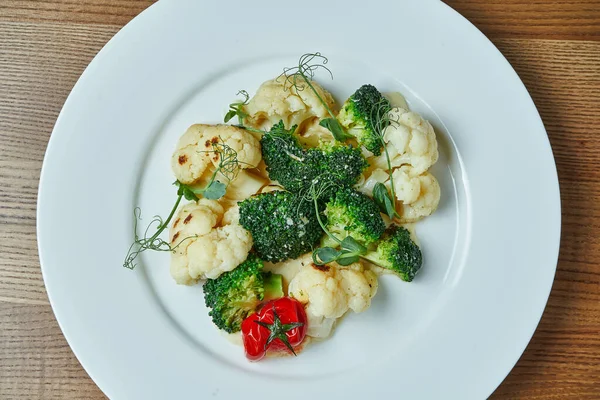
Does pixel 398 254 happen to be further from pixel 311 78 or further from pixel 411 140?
pixel 311 78

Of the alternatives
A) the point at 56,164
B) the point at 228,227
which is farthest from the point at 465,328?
the point at 56,164

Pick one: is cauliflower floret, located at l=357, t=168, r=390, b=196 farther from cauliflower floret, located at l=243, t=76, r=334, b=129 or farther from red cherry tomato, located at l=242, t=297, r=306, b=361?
red cherry tomato, located at l=242, t=297, r=306, b=361

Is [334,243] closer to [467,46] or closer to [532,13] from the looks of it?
[467,46]

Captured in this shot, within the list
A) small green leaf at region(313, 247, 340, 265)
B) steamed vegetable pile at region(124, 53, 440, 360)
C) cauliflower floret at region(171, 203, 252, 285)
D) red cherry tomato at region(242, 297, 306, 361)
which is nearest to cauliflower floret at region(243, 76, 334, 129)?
steamed vegetable pile at region(124, 53, 440, 360)

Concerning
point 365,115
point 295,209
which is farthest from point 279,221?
point 365,115

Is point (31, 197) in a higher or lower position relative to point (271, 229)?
higher

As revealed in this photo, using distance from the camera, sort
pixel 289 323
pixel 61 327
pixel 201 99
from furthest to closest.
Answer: pixel 201 99, pixel 61 327, pixel 289 323

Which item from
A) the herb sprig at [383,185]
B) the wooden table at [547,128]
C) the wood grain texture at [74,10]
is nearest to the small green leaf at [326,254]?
the herb sprig at [383,185]

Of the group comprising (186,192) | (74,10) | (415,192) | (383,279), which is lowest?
(383,279)
